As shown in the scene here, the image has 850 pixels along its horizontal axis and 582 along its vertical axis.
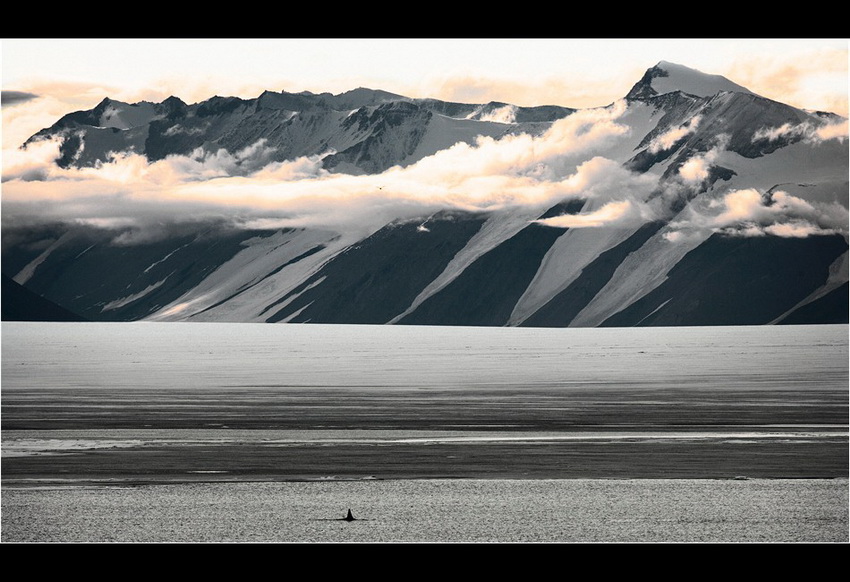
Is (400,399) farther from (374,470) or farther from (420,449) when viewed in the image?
(374,470)

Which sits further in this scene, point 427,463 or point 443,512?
point 427,463

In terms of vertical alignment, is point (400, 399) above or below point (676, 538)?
below

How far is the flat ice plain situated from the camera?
107ft

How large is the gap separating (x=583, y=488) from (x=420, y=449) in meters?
11.3

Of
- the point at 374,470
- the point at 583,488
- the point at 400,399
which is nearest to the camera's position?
the point at 583,488

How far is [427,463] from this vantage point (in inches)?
1759

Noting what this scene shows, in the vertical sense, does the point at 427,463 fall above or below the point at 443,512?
below

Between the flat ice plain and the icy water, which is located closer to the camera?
the icy water

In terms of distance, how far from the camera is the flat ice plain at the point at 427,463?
32.7 metres

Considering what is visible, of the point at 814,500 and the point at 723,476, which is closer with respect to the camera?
the point at 814,500

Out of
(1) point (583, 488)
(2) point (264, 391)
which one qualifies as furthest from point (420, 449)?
(2) point (264, 391)

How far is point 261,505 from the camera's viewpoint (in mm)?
35625

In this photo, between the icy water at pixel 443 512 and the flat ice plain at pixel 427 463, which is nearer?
the icy water at pixel 443 512
